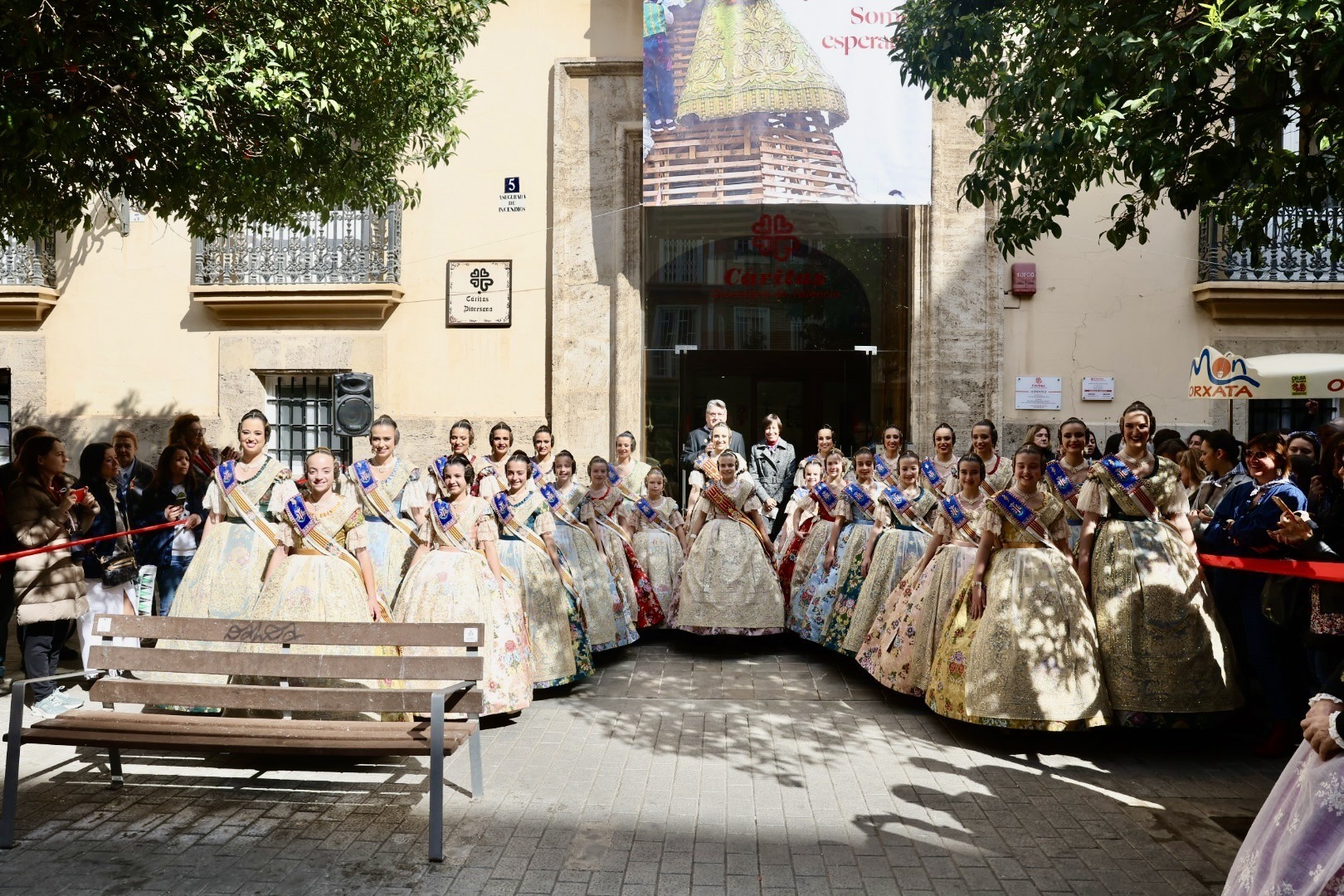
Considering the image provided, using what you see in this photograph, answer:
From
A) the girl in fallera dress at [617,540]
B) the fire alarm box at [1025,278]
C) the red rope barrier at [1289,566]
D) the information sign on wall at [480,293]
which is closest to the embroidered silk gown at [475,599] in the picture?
the girl in fallera dress at [617,540]

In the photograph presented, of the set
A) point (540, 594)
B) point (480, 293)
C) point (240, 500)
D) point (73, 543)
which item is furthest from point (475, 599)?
point (480, 293)

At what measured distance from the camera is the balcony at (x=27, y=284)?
1509 centimetres

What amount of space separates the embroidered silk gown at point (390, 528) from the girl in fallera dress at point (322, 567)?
0.81 meters

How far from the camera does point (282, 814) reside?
5188mm

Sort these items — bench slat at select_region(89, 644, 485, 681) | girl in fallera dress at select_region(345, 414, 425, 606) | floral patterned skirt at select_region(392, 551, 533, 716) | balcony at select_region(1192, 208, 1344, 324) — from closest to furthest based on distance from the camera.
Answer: bench slat at select_region(89, 644, 485, 681) → floral patterned skirt at select_region(392, 551, 533, 716) → girl in fallera dress at select_region(345, 414, 425, 606) → balcony at select_region(1192, 208, 1344, 324)

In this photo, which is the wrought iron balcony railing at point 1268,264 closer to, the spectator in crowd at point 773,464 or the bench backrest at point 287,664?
the spectator in crowd at point 773,464

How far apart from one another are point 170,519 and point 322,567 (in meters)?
2.78

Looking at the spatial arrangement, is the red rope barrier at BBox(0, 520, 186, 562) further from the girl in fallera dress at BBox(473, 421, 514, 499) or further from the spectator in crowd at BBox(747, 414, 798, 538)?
the spectator in crowd at BBox(747, 414, 798, 538)

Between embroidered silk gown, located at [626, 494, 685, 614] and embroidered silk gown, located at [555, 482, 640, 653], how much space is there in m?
0.91

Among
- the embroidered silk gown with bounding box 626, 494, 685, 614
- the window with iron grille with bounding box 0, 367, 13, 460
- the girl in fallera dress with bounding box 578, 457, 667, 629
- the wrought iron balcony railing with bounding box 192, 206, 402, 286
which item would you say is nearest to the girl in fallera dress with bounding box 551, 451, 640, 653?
the girl in fallera dress with bounding box 578, 457, 667, 629

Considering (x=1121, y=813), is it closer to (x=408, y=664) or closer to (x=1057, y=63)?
(x=408, y=664)

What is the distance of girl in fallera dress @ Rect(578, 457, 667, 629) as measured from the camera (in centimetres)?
980

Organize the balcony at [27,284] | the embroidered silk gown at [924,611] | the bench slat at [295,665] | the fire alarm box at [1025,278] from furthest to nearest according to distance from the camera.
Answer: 1. the balcony at [27,284]
2. the fire alarm box at [1025,278]
3. the embroidered silk gown at [924,611]
4. the bench slat at [295,665]

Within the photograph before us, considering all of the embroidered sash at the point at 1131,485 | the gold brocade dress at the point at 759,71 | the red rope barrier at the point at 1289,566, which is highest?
the gold brocade dress at the point at 759,71
